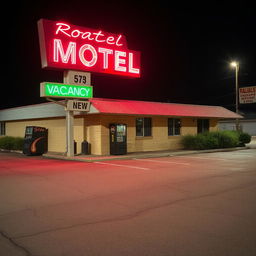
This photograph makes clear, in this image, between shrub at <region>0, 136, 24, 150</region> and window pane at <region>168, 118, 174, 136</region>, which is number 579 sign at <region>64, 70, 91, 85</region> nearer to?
window pane at <region>168, 118, 174, 136</region>

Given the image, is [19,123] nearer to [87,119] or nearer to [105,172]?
[87,119]

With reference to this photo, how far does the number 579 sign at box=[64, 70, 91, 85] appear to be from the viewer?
66.2ft

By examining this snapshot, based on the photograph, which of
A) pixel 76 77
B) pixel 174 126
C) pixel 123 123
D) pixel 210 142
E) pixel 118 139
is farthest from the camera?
pixel 174 126

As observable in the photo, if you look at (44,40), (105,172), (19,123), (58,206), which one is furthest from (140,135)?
(58,206)

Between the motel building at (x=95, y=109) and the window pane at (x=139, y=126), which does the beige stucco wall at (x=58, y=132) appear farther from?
the window pane at (x=139, y=126)

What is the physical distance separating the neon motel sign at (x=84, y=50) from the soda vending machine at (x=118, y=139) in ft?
13.4

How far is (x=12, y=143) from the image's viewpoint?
90.7ft

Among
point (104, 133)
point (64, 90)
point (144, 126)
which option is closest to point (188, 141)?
point (144, 126)

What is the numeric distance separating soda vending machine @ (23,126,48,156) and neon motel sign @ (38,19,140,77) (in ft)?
19.0

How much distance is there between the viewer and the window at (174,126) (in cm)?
2618

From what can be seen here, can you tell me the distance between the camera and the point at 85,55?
2089cm

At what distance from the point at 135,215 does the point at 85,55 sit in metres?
16.0

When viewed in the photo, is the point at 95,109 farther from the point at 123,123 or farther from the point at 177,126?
the point at 177,126

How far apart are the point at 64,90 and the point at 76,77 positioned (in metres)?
1.57
